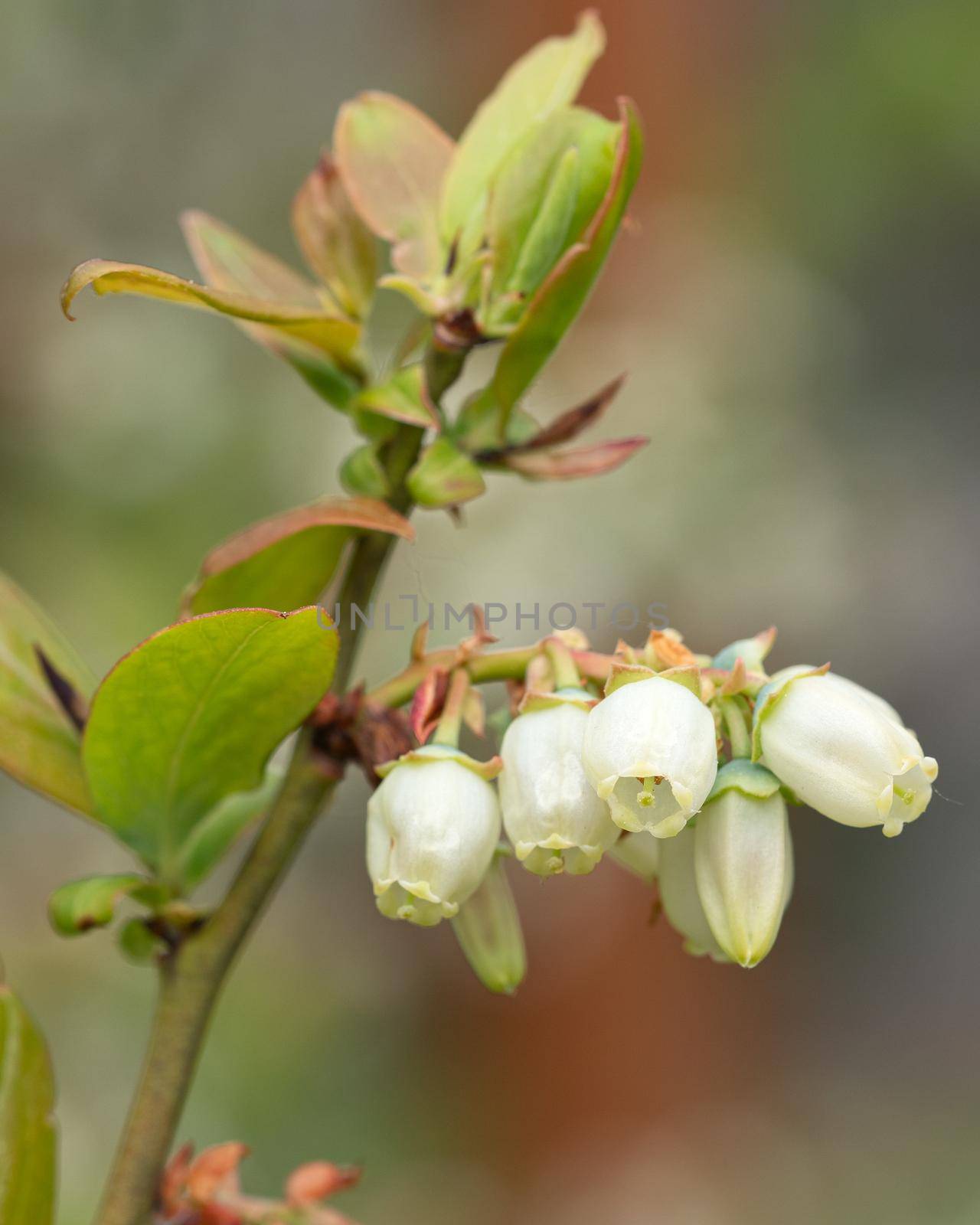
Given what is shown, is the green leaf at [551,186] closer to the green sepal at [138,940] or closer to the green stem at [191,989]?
the green stem at [191,989]

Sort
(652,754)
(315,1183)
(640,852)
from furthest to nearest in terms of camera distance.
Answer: (315,1183) < (640,852) < (652,754)

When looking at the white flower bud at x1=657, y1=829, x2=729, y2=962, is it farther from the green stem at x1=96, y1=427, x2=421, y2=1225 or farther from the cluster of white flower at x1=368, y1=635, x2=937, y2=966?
the green stem at x1=96, y1=427, x2=421, y2=1225

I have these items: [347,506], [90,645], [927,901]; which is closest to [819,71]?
[927,901]

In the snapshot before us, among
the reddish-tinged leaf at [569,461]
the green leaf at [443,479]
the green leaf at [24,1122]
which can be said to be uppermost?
the reddish-tinged leaf at [569,461]

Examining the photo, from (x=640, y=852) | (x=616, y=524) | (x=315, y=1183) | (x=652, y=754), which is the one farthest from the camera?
(x=616, y=524)

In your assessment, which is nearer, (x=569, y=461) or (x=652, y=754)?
(x=652, y=754)

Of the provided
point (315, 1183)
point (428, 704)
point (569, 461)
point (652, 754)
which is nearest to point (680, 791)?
point (652, 754)

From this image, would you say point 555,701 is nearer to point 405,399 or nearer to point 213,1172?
point 405,399

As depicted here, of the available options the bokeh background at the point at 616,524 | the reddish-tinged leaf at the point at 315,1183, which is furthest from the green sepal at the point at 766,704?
the bokeh background at the point at 616,524
